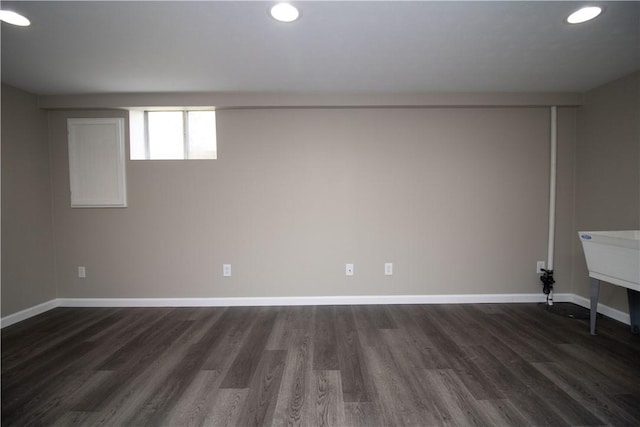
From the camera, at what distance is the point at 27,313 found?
2.58 metres

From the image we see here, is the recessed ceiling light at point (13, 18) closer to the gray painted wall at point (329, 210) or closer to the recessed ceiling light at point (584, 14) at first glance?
the gray painted wall at point (329, 210)

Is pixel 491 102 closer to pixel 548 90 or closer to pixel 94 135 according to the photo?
pixel 548 90

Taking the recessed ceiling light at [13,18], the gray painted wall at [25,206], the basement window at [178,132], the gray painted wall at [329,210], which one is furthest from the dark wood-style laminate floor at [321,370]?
the recessed ceiling light at [13,18]

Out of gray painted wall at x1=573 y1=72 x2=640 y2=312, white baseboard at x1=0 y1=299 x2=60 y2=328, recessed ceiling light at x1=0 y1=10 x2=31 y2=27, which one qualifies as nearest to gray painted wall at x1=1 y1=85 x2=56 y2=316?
white baseboard at x1=0 y1=299 x2=60 y2=328

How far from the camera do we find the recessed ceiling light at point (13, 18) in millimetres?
1496

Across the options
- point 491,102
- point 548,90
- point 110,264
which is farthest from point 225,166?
point 548,90

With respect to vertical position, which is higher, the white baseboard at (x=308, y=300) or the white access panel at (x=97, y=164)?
the white access panel at (x=97, y=164)

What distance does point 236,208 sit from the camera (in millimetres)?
2832

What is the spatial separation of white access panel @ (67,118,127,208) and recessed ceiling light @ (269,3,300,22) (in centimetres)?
233

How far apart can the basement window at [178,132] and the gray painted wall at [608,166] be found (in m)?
4.13

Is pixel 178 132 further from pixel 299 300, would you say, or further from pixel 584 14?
pixel 584 14

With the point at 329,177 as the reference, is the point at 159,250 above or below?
below

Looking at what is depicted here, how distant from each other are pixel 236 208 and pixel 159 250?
1004 mm

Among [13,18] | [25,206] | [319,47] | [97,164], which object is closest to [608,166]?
[319,47]
